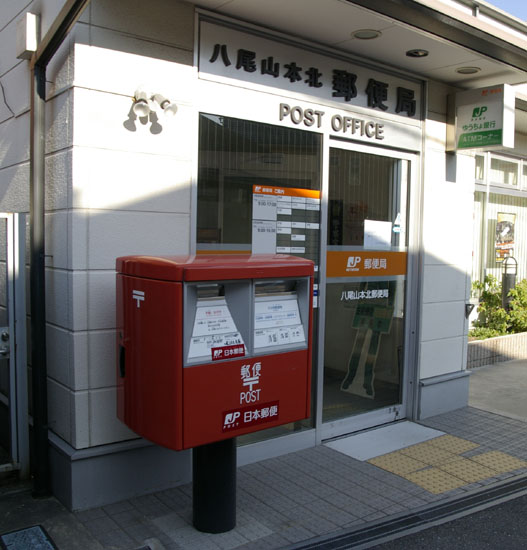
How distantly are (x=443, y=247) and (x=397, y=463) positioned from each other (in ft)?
7.75

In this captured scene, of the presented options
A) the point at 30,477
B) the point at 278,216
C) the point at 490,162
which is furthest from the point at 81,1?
the point at 490,162

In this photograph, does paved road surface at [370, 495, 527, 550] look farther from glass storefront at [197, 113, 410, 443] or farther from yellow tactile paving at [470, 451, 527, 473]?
glass storefront at [197, 113, 410, 443]

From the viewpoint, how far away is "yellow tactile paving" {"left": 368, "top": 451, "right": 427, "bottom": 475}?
466cm

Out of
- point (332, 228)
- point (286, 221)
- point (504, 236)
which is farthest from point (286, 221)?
point (504, 236)

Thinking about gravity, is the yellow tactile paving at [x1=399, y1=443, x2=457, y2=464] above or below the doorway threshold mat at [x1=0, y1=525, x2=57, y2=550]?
below

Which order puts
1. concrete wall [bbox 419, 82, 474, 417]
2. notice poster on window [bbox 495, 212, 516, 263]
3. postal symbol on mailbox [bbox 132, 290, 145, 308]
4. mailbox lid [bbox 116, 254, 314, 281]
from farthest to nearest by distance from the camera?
notice poster on window [bbox 495, 212, 516, 263], concrete wall [bbox 419, 82, 474, 417], postal symbol on mailbox [bbox 132, 290, 145, 308], mailbox lid [bbox 116, 254, 314, 281]

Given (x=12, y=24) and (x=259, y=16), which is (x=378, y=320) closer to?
(x=259, y=16)

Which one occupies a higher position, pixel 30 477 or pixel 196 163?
pixel 196 163

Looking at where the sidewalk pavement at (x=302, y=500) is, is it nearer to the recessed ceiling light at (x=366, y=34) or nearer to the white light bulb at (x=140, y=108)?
the white light bulb at (x=140, y=108)

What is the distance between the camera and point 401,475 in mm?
4547

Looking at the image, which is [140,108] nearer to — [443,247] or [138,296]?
[138,296]

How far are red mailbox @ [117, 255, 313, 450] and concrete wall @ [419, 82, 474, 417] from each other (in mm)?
2626

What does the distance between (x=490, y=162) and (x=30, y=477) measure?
7.95 meters

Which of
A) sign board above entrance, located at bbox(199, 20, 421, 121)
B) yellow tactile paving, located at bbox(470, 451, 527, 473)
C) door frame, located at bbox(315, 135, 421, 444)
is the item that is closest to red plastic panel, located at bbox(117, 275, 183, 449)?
sign board above entrance, located at bbox(199, 20, 421, 121)
